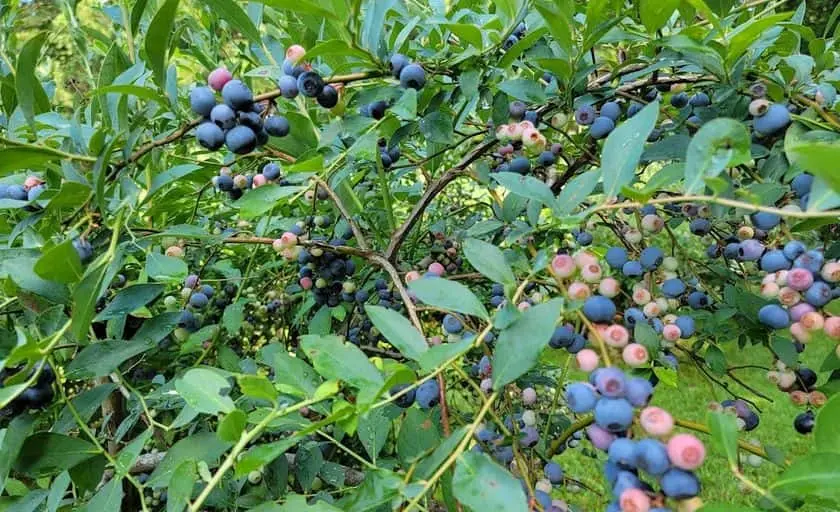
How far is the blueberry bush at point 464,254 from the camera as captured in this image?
23.3 inches

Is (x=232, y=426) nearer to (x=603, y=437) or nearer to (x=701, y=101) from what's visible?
(x=603, y=437)

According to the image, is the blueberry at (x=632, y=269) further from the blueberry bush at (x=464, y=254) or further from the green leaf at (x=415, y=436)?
the green leaf at (x=415, y=436)

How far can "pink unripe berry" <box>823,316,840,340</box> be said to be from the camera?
715 millimetres

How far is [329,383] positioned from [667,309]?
0.57 m

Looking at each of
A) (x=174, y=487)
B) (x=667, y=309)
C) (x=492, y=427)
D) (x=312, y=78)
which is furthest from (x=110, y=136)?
(x=667, y=309)

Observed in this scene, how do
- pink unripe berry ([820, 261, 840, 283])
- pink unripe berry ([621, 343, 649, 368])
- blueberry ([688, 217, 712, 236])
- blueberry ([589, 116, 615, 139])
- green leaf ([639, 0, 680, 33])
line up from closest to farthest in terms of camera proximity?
1. pink unripe berry ([621, 343, 649, 368])
2. pink unripe berry ([820, 261, 840, 283])
3. green leaf ([639, 0, 680, 33])
4. blueberry ([589, 116, 615, 139])
5. blueberry ([688, 217, 712, 236])

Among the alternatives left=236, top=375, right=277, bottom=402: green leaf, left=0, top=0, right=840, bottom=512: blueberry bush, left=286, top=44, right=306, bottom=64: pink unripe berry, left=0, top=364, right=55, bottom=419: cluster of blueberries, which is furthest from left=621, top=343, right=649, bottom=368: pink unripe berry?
left=0, top=364, right=55, bottom=419: cluster of blueberries

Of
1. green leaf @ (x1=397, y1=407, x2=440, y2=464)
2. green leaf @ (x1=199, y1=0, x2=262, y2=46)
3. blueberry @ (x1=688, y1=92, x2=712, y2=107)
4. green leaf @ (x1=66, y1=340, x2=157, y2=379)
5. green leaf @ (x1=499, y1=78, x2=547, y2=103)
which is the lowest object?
green leaf @ (x1=397, y1=407, x2=440, y2=464)

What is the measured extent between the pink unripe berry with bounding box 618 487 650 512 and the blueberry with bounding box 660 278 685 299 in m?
0.51

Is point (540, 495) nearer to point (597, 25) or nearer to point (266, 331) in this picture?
point (597, 25)

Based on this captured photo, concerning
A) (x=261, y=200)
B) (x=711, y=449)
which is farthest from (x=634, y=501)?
(x=711, y=449)

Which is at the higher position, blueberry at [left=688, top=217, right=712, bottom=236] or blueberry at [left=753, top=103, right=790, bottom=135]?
blueberry at [left=753, top=103, right=790, bottom=135]

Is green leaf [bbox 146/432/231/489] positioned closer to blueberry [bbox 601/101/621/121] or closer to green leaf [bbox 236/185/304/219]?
green leaf [bbox 236/185/304/219]

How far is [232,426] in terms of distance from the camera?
604mm
